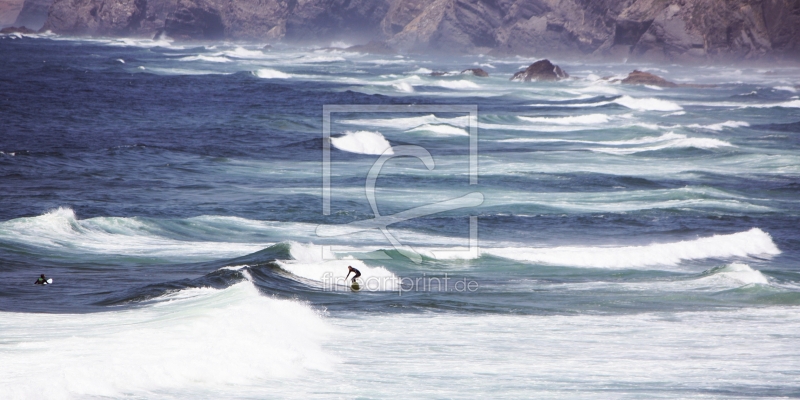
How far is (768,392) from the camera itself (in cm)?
945

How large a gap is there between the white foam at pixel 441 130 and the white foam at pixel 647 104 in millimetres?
14631

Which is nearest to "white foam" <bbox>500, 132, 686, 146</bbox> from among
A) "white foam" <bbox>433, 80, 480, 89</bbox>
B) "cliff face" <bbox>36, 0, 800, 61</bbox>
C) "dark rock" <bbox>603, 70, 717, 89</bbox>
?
"dark rock" <bbox>603, 70, 717, 89</bbox>

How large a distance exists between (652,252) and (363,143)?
54.9ft

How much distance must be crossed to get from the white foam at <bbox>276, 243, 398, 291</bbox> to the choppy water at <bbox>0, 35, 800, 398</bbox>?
0.05m

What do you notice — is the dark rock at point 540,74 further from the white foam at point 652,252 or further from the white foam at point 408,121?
the white foam at point 652,252

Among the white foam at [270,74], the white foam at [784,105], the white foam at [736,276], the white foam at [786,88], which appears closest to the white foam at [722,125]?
the white foam at [784,105]

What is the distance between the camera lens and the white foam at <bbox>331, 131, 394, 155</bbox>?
31.4 meters

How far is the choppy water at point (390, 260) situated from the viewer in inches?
379

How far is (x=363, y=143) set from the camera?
1276 inches

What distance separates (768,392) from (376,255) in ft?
26.4

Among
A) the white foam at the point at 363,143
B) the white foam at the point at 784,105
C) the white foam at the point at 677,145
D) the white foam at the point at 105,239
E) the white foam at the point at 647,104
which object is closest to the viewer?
the white foam at the point at 105,239

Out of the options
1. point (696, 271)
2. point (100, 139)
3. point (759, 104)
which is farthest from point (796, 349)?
point (759, 104)

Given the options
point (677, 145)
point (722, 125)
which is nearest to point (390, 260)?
point (677, 145)

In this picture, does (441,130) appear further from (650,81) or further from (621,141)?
(650,81)
